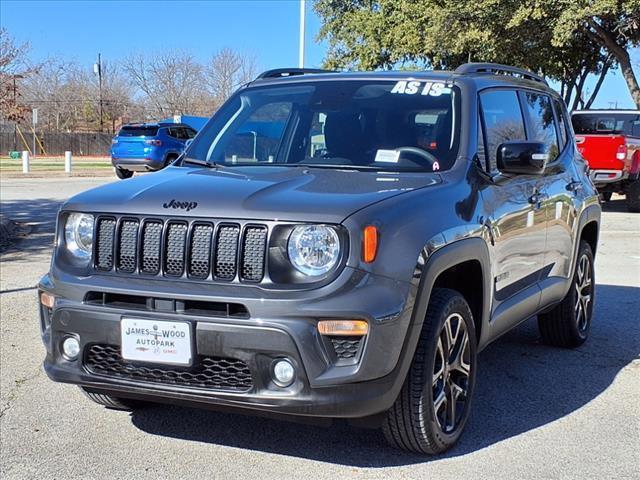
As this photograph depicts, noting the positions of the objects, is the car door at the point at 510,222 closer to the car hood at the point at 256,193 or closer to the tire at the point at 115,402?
the car hood at the point at 256,193

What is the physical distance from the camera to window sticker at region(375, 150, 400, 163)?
13.9ft

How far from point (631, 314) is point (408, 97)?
3798 mm

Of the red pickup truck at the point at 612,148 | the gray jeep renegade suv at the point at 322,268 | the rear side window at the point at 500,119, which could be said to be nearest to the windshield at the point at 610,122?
the red pickup truck at the point at 612,148

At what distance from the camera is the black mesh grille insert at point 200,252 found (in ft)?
11.1

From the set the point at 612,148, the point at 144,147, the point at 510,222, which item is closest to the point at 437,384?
the point at 510,222

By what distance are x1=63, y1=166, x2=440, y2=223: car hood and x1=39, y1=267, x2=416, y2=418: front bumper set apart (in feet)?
1.03

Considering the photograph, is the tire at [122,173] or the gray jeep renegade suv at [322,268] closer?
the gray jeep renegade suv at [322,268]

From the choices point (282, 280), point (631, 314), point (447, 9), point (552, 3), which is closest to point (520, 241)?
point (282, 280)

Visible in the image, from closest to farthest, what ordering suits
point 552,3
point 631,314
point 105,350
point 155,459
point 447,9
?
point 105,350, point 155,459, point 631,314, point 552,3, point 447,9

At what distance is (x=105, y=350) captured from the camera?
3547 millimetres

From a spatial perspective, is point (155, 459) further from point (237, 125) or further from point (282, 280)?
point (237, 125)

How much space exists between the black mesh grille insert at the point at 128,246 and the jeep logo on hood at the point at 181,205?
18 cm

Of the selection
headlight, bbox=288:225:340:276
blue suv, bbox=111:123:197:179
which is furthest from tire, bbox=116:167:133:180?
headlight, bbox=288:225:340:276

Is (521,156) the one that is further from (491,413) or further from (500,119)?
(491,413)
